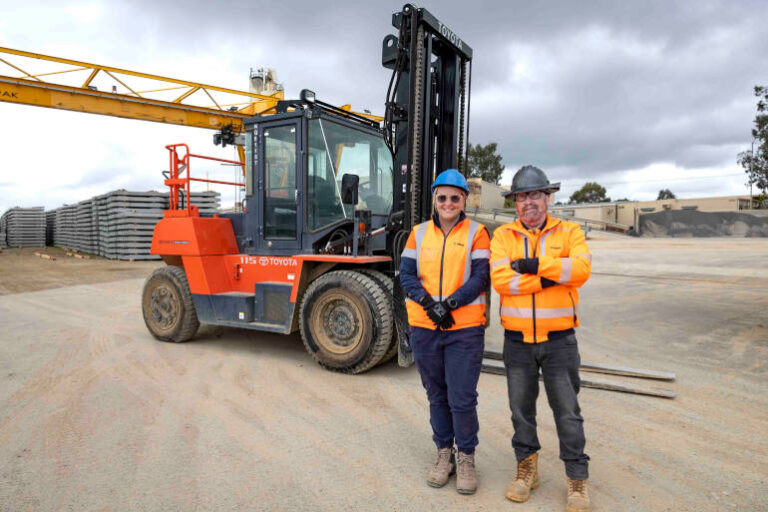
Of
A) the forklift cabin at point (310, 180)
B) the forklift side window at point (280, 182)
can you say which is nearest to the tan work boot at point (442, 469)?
the forklift cabin at point (310, 180)

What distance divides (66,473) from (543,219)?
3.42 metres

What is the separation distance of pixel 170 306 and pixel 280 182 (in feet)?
8.12

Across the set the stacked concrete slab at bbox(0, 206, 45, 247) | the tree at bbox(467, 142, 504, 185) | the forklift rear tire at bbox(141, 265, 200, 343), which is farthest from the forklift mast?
the tree at bbox(467, 142, 504, 185)

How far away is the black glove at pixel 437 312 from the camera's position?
294 cm

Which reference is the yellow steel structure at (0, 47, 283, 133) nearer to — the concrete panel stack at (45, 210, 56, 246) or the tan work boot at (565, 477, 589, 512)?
the tan work boot at (565, 477, 589, 512)

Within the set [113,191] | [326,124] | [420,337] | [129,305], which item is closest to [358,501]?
[420,337]

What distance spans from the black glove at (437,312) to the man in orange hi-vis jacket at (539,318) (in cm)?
31

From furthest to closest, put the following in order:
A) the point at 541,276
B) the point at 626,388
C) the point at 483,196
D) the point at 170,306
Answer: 1. the point at 483,196
2. the point at 170,306
3. the point at 626,388
4. the point at 541,276

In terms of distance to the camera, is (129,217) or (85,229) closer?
(129,217)

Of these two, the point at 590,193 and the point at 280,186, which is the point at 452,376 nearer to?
the point at 280,186

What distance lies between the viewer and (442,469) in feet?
10.2

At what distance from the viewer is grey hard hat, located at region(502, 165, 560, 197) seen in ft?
9.59

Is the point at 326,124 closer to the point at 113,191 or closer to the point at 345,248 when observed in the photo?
the point at 345,248

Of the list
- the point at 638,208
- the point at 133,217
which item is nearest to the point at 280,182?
the point at 133,217
